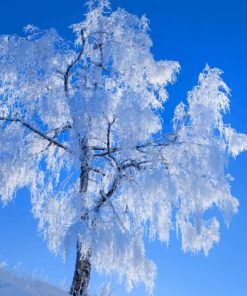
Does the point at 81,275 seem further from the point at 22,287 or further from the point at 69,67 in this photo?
the point at 69,67

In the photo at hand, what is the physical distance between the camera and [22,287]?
22.3ft

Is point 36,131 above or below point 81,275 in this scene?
above

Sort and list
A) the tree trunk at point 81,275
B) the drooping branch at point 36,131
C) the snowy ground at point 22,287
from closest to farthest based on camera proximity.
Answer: the snowy ground at point 22,287 → the tree trunk at point 81,275 → the drooping branch at point 36,131

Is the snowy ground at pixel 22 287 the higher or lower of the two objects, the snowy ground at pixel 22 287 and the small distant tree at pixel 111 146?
the lower

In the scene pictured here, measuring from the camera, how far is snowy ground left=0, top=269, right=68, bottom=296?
6197mm

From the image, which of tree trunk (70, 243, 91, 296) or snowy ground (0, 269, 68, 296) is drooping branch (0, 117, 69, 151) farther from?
snowy ground (0, 269, 68, 296)

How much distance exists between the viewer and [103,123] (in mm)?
9945

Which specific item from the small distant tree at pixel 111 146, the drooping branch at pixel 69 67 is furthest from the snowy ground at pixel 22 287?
the drooping branch at pixel 69 67

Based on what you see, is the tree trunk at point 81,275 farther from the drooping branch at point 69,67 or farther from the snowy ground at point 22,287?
the drooping branch at point 69,67

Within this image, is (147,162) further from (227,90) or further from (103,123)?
(227,90)

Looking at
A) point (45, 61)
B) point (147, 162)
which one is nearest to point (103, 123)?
point (147, 162)

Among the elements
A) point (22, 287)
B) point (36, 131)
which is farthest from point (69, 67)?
point (22, 287)

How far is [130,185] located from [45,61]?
356 centimetres

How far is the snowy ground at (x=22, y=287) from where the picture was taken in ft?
20.3
